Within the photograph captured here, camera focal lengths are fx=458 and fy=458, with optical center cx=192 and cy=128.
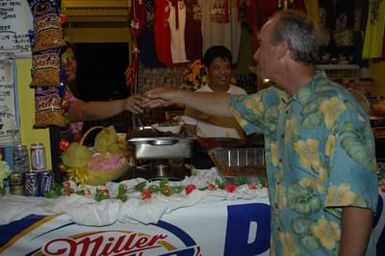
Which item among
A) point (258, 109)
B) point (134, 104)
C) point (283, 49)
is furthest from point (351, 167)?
point (134, 104)

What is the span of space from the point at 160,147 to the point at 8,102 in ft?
2.88

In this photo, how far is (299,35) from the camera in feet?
5.51

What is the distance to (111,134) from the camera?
265 centimetres

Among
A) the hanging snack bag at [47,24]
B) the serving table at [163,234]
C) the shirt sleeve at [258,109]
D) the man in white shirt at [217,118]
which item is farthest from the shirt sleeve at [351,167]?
the man in white shirt at [217,118]

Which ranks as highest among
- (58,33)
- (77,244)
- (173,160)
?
(58,33)

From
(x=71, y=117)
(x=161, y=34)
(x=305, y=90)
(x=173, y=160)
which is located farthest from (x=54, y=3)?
(x=161, y=34)

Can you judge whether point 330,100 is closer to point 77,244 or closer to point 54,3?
point 77,244

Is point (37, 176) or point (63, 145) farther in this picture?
point (63, 145)

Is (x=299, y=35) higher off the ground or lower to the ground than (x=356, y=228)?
higher

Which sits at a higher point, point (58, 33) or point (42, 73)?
point (58, 33)

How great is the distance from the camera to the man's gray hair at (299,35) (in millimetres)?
1680

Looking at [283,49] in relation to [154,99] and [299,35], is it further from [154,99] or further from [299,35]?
[154,99]

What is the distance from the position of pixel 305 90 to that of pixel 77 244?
125cm

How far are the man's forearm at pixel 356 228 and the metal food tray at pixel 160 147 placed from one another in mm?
1060
